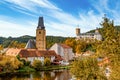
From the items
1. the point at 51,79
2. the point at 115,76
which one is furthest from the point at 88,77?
the point at 51,79

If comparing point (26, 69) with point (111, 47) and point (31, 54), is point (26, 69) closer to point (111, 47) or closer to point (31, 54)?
point (31, 54)

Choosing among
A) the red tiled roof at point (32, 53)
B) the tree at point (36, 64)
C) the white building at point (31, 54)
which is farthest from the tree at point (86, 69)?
the red tiled roof at point (32, 53)

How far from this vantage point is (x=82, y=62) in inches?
866

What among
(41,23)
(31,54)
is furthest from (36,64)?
(41,23)

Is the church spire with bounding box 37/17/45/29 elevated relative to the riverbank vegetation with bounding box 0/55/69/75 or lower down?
elevated

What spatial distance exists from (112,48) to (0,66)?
39129 mm

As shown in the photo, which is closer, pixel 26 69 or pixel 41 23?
pixel 26 69

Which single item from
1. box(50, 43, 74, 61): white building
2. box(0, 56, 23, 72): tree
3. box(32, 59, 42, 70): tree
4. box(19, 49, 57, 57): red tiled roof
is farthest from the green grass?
box(50, 43, 74, 61): white building

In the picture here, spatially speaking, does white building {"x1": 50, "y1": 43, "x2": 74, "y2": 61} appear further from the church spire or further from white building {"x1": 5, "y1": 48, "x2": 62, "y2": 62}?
white building {"x1": 5, "y1": 48, "x2": 62, "y2": 62}

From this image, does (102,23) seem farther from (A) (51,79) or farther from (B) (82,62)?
(A) (51,79)

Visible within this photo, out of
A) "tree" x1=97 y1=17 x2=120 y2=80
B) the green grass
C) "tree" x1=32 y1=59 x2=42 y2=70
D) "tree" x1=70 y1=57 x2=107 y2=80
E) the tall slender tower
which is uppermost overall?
the tall slender tower

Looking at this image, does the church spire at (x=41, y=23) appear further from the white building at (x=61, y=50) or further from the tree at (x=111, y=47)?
the tree at (x=111, y=47)

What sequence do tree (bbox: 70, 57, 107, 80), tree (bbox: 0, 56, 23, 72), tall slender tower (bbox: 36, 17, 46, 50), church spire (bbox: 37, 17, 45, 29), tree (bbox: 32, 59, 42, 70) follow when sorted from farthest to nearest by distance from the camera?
tall slender tower (bbox: 36, 17, 46, 50), church spire (bbox: 37, 17, 45, 29), tree (bbox: 32, 59, 42, 70), tree (bbox: 0, 56, 23, 72), tree (bbox: 70, 57, 107, 80)

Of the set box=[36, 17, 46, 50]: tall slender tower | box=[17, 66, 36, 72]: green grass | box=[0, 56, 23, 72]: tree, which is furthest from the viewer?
box=[36, 17, 46, 50]: tall slender tower
